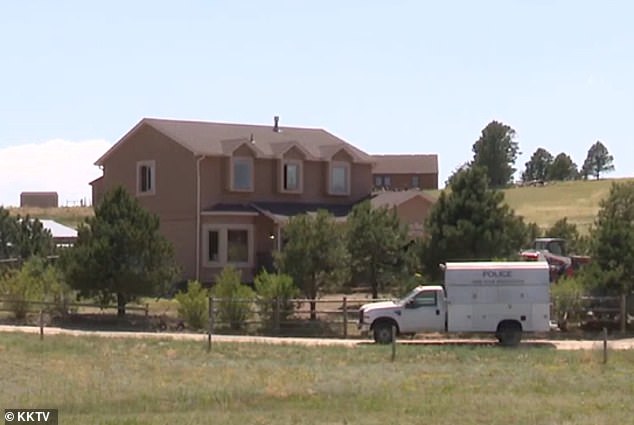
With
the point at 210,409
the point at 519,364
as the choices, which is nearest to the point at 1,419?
the point at 210,409

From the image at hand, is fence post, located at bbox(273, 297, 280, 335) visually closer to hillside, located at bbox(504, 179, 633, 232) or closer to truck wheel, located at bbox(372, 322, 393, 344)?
truck wheel, located at bbox(372, 322, 393, 344)

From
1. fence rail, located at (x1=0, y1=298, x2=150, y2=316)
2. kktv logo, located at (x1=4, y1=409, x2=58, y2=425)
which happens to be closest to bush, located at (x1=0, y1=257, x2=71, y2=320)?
fence rail, located at (x1=0, y1=298, x2=150, y2=316)

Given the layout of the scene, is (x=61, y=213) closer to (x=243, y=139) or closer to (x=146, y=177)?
(x=146, y=177)

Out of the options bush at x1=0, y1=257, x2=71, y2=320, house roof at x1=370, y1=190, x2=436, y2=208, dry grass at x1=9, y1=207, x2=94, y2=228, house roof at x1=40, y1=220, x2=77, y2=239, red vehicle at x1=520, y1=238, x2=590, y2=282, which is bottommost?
bush at x1=0, y1=257, x2=71, y2=320

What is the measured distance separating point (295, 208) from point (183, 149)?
5702mm

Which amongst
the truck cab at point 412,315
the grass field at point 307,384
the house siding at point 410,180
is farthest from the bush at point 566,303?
the house siding at point 410,180

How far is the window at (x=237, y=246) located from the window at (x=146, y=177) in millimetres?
4513

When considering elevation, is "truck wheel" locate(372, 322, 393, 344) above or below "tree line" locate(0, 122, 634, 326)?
below

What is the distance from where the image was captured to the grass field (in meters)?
17.6

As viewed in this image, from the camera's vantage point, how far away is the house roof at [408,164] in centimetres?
10688

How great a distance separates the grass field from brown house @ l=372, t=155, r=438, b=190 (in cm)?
7427

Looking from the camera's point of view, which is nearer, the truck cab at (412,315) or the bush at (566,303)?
the truck cab at (412,315)

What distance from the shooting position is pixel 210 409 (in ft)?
59.8

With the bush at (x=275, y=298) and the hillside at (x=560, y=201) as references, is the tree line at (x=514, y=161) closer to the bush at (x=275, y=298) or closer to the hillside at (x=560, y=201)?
the hillside at (x=560, y=201)
